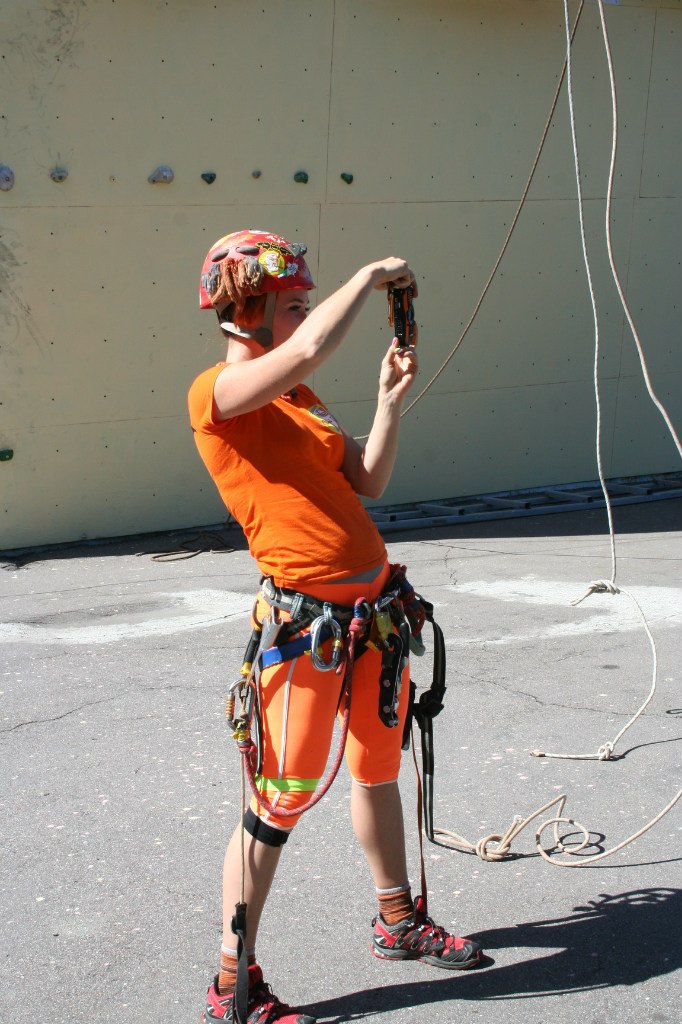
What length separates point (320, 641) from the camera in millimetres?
2877

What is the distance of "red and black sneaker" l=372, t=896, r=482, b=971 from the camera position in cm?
320

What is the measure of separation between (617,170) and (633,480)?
2650 millimetres

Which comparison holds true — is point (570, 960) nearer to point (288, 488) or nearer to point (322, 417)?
point (288, 488)

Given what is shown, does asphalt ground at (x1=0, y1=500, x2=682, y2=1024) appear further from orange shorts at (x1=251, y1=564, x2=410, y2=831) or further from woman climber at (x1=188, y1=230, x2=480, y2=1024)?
orange shorts at (x1=251, y1=564, x2=410, y2=831)

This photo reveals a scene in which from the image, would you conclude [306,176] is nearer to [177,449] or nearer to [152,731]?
[177,449]

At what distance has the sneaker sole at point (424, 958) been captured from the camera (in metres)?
3.19

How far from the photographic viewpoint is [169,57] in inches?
297

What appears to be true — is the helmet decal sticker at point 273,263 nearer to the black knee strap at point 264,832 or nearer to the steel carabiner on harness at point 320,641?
the steel carabiner on harness at point 320,641

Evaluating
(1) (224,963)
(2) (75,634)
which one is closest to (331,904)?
(1) (224,963)

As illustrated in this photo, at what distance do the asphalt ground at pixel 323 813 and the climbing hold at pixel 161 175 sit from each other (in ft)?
8.57

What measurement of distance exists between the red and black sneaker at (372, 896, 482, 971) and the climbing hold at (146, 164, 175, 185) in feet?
18.4

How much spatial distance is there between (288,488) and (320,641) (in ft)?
1.28

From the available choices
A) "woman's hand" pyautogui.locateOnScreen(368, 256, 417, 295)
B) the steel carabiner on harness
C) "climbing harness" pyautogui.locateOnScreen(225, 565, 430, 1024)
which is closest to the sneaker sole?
"climbing harness" pyautogui.locateOnScreen(225, 565, 430, 1024)

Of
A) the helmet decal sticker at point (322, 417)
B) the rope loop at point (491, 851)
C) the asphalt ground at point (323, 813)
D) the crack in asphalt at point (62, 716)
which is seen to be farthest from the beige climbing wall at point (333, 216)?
the helmet decal sticker at point (322, 417)
